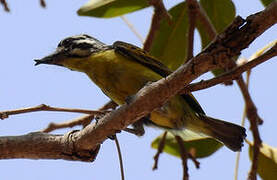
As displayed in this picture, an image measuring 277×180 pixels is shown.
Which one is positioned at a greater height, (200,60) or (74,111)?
(74,111)

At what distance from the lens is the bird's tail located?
3809 mm

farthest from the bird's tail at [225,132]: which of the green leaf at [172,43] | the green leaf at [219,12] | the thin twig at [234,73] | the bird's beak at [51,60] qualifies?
the thin twig at [234,73]

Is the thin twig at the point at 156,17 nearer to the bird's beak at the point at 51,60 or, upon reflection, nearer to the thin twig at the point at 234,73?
the bird's beak at the point at 51,60

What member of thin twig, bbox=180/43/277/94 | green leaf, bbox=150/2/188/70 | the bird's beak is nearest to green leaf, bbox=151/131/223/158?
green leaf, bbox=150/2/188/70

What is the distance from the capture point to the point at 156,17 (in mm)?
3799

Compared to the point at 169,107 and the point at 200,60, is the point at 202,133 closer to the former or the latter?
the point at 169,107

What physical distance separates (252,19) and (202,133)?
7.27 ft

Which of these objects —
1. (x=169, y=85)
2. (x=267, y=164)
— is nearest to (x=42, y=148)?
(x=169, y=85)

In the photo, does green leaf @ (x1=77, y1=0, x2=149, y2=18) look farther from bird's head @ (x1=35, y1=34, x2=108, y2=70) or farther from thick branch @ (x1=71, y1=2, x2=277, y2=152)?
thick branch @ (x1=71, y1=2, x2=277, y2=152)

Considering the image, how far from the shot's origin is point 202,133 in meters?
4.04

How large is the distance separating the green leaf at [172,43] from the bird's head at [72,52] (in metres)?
0.54

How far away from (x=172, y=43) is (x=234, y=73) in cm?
237

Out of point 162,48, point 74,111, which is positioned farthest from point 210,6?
point 74,111

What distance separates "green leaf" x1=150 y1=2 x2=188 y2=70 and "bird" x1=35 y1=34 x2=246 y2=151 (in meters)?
0.42
